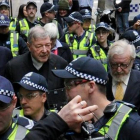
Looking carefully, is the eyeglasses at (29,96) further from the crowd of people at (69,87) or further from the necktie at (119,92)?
the necktie at (119,92)

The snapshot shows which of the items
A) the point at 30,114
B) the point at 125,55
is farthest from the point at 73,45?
the point at 30,114

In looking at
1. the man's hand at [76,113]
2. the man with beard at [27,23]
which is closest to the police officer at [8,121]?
the man's hand at [76,113]

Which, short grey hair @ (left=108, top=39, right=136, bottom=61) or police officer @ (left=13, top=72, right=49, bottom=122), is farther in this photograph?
short grey hair @ (left=108, top=39, right=136, bottom=61)

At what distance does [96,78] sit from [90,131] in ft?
2.11

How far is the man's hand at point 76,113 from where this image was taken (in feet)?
8.20

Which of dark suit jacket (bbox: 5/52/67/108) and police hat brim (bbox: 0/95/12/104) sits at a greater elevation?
police hat brim (bbox: 0/95/12/104)

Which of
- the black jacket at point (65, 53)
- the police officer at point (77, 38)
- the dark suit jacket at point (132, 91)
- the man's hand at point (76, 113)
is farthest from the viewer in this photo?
the police officer at point (77, 38)

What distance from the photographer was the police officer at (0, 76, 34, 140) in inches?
123

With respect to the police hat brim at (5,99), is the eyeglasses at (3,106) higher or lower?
lower

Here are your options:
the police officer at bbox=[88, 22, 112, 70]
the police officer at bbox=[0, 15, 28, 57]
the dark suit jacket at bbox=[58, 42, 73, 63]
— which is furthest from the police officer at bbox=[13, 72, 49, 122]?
the police officer at bbox=[88, 22, 112, 70]

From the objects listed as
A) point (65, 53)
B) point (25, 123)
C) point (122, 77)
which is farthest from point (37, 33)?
point (25, 123)

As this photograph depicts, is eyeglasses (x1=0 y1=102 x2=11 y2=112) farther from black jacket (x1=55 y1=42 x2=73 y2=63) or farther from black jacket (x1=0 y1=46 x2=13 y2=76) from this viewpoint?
black jacket (x1=55 y1=42 x2=73 y2=63)

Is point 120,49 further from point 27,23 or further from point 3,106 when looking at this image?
point 27,23

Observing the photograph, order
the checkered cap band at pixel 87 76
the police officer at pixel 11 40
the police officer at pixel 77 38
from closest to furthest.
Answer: the checkered cap band at pixel 87 76, the police officer at pixel 11 40, the police officer at pixel 77 38
